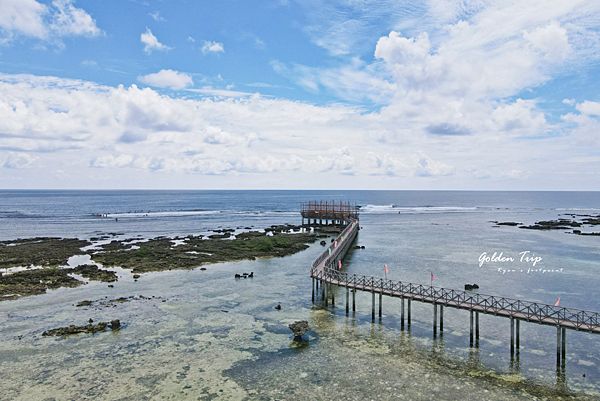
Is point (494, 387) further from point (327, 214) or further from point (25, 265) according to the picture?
point (327, 214)

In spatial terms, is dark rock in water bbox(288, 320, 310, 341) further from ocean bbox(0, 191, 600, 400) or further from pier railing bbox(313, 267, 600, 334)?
pier railing bbox(313, 267, 600, 334)

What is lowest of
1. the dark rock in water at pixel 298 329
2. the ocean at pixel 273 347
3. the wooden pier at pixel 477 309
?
the ocean at pixel 273 347

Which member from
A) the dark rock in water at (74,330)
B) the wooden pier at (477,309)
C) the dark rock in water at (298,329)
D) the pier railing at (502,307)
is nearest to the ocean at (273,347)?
the dark rock in water at (298,329)

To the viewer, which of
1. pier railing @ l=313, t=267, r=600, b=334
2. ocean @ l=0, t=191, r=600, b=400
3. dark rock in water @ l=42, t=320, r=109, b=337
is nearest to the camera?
ocean @ l=0, t=191, r=600, b=400

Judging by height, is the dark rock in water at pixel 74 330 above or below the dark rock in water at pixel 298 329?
below

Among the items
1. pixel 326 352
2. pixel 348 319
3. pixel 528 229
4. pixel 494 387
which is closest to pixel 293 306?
pixel 348 319

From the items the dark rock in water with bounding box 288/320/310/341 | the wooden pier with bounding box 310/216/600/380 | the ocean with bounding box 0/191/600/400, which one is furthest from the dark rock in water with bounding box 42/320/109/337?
the wooden pier with bounding box 310/216/600/380

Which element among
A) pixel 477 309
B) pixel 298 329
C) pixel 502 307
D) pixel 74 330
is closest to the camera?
pixel 502 307

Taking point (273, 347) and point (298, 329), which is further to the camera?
point (298, 329)

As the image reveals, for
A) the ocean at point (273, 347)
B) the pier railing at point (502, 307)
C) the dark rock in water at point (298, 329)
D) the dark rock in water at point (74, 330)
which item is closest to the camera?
Answer: the ocean at point (273, 347)

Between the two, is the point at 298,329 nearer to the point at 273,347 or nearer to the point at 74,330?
the point at 273,347

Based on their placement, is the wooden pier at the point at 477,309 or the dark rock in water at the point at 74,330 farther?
the dark rock in water at the point at 74,330

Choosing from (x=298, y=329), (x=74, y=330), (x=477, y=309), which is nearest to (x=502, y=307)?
(x=477, y=309)

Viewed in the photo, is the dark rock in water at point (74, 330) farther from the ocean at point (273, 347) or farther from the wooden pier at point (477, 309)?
the wooden pier at point (477, 309)
